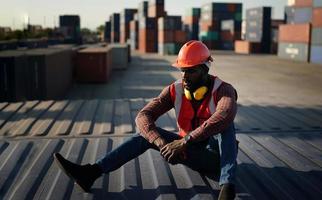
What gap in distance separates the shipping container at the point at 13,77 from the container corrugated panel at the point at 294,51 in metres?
31.7

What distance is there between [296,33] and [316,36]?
4.11 m

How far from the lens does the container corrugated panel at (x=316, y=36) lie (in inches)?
1479

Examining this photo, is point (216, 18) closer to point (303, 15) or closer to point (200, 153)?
point (303, 15)

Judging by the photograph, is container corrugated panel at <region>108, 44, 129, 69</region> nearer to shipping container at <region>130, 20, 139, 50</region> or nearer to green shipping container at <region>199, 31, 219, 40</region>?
shipping container at <region>130, 20, 139, 50</region>

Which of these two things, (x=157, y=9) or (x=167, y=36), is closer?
(x=167, y=36)

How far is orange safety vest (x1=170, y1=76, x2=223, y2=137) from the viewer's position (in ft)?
14.3

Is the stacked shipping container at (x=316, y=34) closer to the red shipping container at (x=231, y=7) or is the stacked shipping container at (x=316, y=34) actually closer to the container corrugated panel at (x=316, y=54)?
the container corrugated panel at (x=316, y=54)

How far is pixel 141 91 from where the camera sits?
63.5 ft

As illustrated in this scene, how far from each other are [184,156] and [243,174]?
40.7 inches

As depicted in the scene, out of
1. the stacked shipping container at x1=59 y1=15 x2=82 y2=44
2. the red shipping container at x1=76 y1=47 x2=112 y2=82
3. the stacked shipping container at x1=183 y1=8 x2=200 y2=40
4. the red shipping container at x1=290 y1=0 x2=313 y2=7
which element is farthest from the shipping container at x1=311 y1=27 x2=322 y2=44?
the stacked shipping container at x1=183 y1=8 x2=200 y2=40

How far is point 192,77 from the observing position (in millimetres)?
4332

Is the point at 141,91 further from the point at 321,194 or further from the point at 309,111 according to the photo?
the point at 321,194

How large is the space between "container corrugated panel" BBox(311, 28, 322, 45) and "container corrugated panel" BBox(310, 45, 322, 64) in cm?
38

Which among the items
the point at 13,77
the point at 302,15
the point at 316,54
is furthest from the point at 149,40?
the point at 13,77
